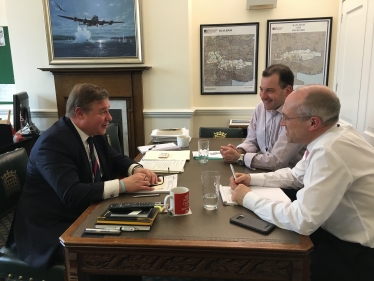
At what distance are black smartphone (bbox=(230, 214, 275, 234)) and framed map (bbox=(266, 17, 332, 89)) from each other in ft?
9.54

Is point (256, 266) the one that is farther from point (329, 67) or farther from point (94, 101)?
point (329, 67)

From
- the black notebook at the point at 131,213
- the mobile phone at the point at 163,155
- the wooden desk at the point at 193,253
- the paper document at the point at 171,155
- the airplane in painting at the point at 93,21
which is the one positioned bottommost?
the wooden desk at the point at 193,253

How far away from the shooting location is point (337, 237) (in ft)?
4.22

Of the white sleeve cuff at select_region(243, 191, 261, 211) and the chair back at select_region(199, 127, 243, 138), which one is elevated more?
the white sleeve cuff at select_region(243, 191, 261, 211)

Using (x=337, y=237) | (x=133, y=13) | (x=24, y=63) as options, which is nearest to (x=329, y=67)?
(x=133, y=13)

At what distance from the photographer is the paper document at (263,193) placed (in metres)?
1.36

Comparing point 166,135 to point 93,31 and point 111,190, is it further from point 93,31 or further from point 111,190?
point 93,31

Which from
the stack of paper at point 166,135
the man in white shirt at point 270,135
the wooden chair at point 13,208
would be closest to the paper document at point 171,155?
the man in white shirt at point 270,135

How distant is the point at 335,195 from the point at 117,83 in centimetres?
294

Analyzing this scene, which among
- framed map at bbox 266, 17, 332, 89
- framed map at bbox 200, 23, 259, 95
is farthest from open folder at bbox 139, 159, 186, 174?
framed map at bbox 266, 17, 332, 89

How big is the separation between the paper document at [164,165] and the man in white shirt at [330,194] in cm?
56

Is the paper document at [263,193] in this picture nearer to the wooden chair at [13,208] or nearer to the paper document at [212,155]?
the paper document at [212,155]

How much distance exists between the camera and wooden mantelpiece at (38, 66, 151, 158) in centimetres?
353

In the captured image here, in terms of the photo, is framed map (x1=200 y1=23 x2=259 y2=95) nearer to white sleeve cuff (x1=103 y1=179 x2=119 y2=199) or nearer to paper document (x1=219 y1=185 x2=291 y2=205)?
paper document (x1=219 y1=185 x2=291 y2=205)
